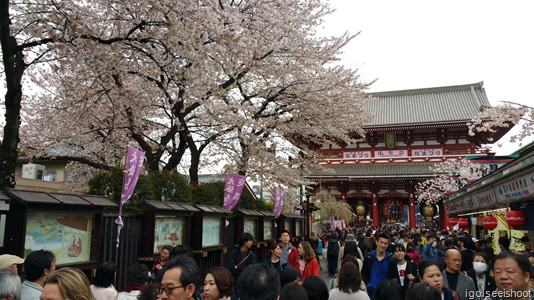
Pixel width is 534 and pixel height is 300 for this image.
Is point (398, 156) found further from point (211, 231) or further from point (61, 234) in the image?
point (61, 234)

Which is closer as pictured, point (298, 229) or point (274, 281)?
point (274, 281)

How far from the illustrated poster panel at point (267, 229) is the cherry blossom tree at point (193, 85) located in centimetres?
203

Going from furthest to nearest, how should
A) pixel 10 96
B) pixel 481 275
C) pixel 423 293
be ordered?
1. pixel 10 96
2. pixel 481 275
3. pixel 423 293

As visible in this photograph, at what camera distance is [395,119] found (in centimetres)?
3506

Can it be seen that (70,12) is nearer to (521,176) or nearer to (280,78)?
(280,78)

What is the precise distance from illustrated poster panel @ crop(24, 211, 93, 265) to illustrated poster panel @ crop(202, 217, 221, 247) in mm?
4455

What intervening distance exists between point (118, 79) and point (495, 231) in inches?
575

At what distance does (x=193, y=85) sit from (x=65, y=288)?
9033mm

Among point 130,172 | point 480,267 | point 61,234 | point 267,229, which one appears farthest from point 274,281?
point 267,229

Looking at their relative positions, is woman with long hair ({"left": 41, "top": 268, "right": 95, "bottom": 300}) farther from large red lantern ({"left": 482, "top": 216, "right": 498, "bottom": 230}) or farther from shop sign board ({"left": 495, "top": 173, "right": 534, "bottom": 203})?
large red lantern ({"left": 482, "top": 216, "right": 498, "bottom": 230})

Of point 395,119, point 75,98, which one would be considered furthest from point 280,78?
point 395,119

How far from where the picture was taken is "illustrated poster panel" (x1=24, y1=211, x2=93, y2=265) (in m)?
5.93

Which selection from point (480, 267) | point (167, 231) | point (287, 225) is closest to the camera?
point (480, 267)

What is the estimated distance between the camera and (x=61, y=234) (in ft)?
21.2
